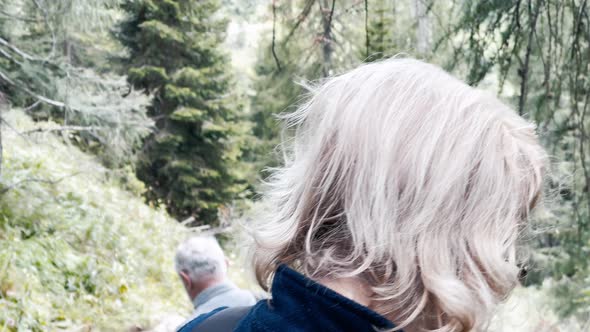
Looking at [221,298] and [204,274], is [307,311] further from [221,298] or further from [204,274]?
[204,274]

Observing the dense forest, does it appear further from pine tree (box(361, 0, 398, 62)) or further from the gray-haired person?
the gray-haired person

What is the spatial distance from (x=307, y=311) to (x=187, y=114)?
14709mm

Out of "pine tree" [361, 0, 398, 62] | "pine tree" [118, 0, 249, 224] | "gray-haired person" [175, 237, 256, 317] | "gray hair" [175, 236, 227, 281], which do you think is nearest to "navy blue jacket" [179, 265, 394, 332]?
"pine tree" [361, 0, 398, 62]

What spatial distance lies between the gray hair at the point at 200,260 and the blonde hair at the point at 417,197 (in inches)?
113

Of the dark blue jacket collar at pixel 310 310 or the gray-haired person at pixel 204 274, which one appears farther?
the gray-haired person at pixel 204 274

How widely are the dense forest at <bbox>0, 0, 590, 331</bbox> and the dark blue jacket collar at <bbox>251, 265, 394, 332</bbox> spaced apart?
424 millimetres

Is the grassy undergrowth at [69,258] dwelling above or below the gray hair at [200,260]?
below

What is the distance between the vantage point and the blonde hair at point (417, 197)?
946 mm

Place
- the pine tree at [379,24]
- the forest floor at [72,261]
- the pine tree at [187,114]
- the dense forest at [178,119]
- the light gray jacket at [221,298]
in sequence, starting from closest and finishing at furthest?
1. the pine tree at [379,24]
2. the dense forest at [178,119]
3. the light gray jacket at [221,298]
4. the forest floor at [72,261]
5. the pine tree at [187,114]

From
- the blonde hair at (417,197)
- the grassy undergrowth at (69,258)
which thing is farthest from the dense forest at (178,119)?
the blonde hair at (417,197)

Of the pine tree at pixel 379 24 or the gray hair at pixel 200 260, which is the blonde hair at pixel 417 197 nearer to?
the pine tree at pixel 379 24

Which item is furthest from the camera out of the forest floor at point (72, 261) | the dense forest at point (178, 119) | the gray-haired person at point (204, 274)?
the forest floor at point (72, 261)

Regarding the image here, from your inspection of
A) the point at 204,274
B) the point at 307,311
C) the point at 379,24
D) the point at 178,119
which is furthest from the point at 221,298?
the point at 178,119

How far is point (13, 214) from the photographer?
21.3 feet
